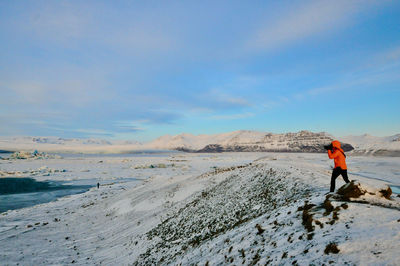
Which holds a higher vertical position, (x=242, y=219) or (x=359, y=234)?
(x=359, y=234)

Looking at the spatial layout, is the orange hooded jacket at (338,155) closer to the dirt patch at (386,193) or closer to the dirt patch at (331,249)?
the dirt patch at (386,193)

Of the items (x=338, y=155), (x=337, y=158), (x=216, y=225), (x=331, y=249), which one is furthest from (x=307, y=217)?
(x=216, y=225)

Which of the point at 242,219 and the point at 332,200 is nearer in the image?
the point at 332,200

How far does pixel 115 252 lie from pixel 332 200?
60.2ft

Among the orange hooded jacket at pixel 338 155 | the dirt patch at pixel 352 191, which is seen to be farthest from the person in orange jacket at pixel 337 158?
the dirt patch at pixel 352 191

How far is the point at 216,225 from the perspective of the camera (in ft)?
58.2

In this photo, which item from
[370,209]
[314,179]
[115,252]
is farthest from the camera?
[115,252]

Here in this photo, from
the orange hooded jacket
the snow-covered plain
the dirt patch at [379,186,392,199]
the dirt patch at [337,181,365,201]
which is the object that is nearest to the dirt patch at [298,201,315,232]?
the snow-covered plain

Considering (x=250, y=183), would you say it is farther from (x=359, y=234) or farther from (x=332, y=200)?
(x=359, y=234)

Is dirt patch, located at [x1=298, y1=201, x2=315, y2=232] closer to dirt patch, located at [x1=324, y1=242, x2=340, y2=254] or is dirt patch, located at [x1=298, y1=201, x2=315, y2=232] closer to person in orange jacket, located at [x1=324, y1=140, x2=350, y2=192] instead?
dirt patch, located at [x1=324, y1=242, x2=340, y2=254]

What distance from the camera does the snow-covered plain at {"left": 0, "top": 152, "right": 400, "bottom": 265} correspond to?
8.34 m

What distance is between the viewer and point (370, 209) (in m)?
9.56

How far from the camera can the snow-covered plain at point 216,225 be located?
834 cm

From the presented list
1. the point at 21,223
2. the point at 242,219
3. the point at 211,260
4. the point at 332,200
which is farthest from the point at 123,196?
the point at 332,200
